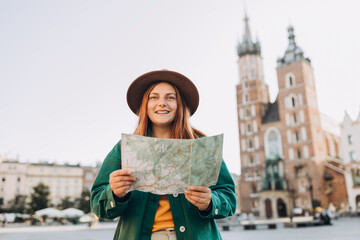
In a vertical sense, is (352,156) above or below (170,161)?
above

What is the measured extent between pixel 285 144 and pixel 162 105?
47.1 m

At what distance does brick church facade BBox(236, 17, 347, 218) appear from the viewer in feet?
141

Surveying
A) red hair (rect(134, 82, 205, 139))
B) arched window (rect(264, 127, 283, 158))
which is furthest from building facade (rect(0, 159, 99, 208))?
red hair (rect(134, 82, 205, 139))

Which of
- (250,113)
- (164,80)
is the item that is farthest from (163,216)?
(250,113)

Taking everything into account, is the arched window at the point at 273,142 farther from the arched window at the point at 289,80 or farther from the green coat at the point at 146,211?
the green coat at the point at 146,211

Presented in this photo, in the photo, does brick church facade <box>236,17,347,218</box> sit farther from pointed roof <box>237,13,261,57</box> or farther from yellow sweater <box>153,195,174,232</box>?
yellow sweater <box>153,195,174,232</box>

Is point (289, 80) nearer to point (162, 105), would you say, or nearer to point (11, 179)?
point (162, 105)

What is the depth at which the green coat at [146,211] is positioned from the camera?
69.7 inches

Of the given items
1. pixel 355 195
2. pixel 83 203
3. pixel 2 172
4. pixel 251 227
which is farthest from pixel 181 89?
pixel 2 172

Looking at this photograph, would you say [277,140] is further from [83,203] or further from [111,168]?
[111,168]

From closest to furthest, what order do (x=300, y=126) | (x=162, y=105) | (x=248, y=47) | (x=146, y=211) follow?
1. (x=146, y=211)
2. (x=162, y=105)
3. (x=300, y=126)
4. (x=248, y=47)

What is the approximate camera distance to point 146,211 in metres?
1.86

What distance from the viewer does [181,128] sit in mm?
2143

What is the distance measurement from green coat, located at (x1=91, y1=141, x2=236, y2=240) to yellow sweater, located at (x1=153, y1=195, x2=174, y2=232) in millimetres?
51
